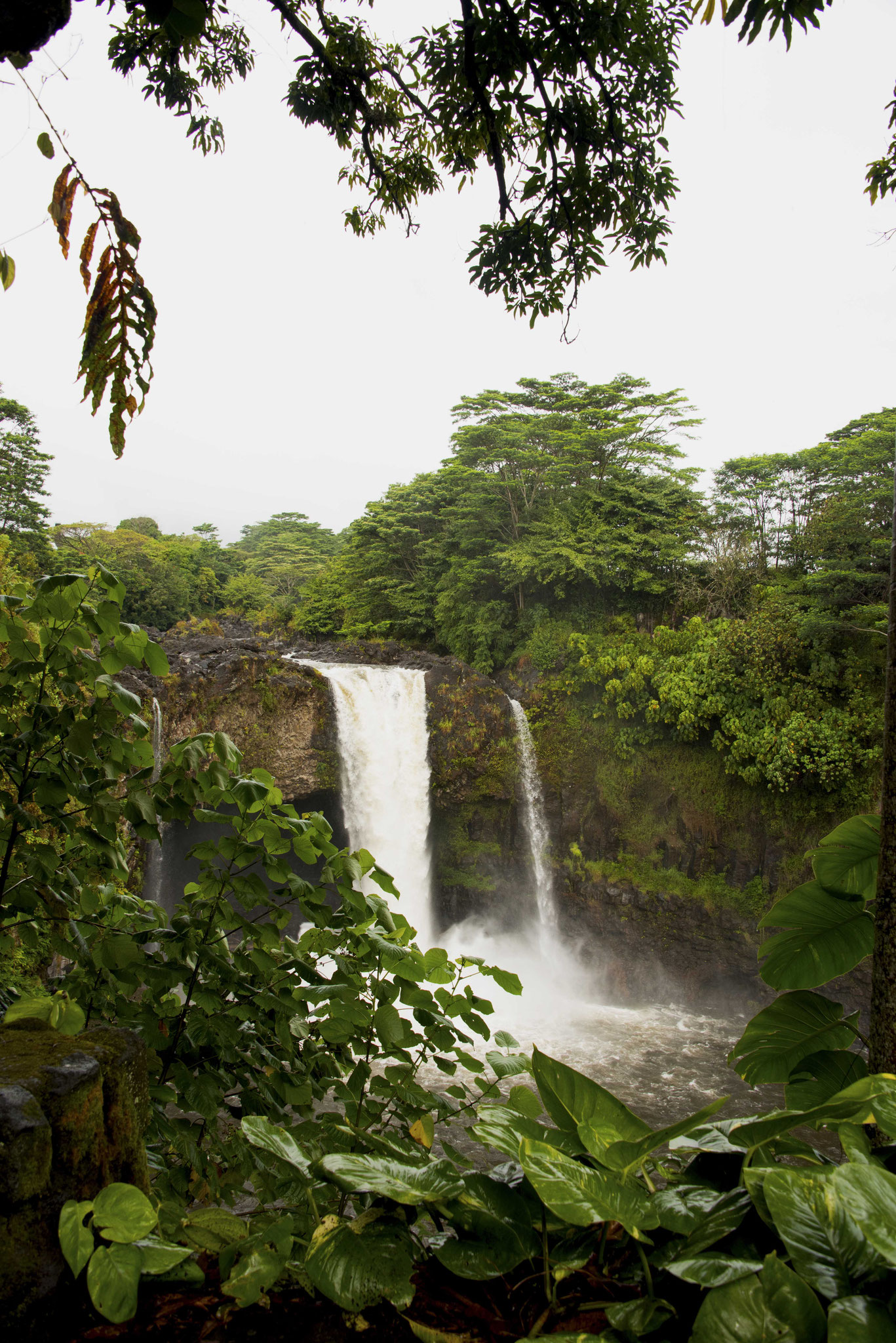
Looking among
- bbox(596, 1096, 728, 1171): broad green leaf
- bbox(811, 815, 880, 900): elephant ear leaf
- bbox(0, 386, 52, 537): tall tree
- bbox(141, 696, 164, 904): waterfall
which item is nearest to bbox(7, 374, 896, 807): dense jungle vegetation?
bbox(0, 386, 52, 537): tall tree

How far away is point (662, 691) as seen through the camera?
11609 millimetres

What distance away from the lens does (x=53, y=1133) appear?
0.83m

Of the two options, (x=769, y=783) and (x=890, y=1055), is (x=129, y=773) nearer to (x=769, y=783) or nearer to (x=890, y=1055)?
(x=890, y=1055)

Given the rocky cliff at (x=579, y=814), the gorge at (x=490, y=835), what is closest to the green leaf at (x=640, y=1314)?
the gorge at (x=490, y=835)

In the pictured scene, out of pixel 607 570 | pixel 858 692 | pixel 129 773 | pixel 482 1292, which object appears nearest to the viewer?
pixel 482 1292

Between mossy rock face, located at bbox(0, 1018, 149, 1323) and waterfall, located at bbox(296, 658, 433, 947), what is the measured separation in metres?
10.5

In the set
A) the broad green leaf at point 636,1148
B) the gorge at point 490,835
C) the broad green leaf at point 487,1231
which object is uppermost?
the broad green leaf at point 636,1148

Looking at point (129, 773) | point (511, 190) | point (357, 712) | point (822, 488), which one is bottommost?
point (357, 712)

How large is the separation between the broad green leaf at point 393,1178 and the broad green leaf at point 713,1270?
8.9 inches

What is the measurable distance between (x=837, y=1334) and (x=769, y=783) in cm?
1108

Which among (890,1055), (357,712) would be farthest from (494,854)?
(890,1055)

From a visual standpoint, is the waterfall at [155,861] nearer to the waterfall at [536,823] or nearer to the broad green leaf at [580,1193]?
the waterfall at [536,823]

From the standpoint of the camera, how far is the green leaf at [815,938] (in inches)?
48.9

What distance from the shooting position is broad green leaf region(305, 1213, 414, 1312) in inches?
25.2
